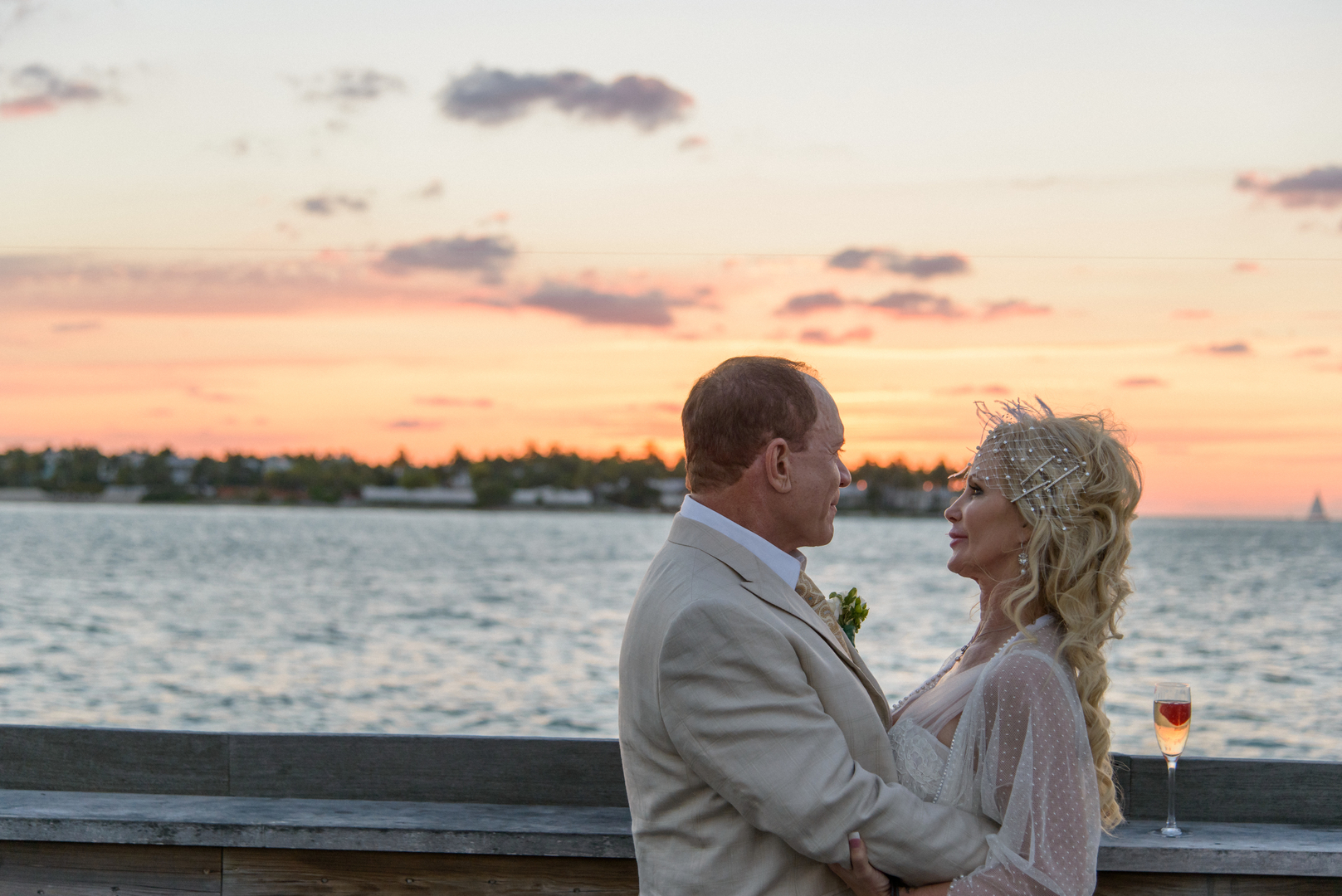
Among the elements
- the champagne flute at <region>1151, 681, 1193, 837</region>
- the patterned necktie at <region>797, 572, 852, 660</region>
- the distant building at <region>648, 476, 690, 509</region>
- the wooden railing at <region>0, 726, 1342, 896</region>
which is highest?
the patterned necktie at <region>797, 572, 852, 660</region>

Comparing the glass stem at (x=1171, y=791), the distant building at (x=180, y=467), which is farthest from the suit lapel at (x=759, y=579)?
the distant building at (x=180, y=467)

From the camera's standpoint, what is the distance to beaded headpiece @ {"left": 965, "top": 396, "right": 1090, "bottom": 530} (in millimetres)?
2492

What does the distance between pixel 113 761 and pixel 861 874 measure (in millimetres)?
2164

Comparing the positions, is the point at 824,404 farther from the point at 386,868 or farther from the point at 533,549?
the point at 533,549

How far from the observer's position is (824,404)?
7.72 feet

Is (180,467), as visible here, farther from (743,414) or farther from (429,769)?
(743,414)

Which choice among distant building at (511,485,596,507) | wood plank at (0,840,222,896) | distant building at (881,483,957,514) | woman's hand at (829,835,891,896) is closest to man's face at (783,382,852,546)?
woman's hand at (829,835,891,896)

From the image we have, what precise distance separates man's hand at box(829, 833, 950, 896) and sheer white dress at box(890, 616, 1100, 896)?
4cm

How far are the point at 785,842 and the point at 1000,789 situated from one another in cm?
43

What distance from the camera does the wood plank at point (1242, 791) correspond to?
309cm

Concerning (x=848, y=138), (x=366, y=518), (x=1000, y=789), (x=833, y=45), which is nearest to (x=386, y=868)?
(x=1000, y=789)

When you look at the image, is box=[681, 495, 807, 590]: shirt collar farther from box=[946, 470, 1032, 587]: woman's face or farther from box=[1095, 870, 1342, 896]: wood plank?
box=[1095, 870, 1342, 896]: wood plank

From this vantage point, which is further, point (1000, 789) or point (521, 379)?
point (521, 379)

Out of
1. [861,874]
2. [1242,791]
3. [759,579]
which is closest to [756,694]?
[759,579]
